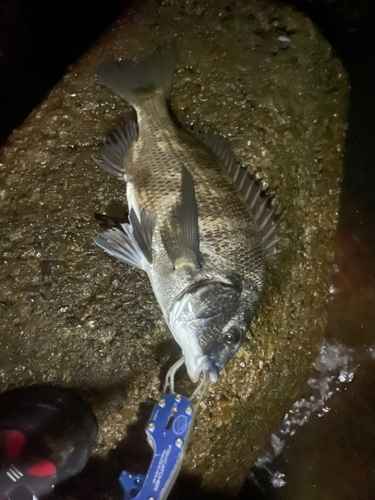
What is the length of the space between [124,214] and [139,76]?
914 mm

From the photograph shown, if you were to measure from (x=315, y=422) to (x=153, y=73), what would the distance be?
2.79 m

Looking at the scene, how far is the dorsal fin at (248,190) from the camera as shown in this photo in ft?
6.27

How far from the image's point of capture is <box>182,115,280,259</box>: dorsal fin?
191cm

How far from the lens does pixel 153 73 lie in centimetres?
224

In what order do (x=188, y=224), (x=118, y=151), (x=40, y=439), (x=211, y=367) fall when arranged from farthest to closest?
(x=118, y=151)
(x=40, y=439)
(x=188, y=224)
(x=211, y=367)

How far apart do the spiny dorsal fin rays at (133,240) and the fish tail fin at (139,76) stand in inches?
33.0

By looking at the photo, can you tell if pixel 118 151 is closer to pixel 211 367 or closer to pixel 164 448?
pixel 211 367

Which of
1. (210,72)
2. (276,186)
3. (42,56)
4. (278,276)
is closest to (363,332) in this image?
(278,276)

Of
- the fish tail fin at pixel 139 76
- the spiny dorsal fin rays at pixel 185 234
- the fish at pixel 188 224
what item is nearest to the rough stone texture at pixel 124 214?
the fish tail fin at pixel 139 76

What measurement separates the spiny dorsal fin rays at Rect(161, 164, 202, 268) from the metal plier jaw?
77 cm

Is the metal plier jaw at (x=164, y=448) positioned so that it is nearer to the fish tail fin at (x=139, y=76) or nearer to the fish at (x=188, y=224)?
the fish at (x=188, y=224)

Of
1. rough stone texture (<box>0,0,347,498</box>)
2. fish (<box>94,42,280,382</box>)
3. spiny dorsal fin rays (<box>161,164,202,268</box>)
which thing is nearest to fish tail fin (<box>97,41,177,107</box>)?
fish (<box>94,42,280,382</box>)

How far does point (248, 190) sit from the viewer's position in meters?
1.98

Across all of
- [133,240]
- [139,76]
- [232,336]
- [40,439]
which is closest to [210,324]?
[232,336]
